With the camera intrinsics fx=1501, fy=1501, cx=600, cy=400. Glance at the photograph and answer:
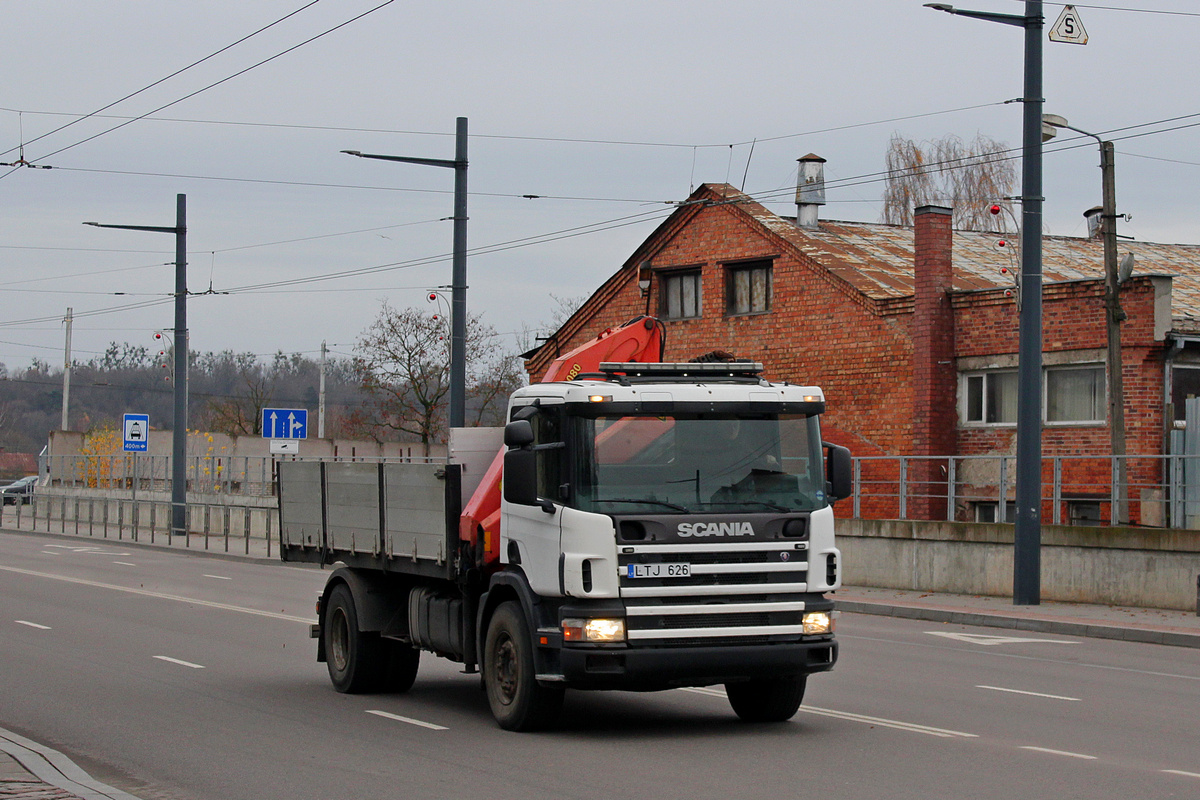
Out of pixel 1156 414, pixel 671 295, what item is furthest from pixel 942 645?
pixel 671 295

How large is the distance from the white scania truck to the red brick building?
17.8 m

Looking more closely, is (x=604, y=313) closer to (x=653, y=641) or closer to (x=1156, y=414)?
(x=1156, y=414)

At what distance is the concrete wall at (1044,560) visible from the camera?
2091 cm

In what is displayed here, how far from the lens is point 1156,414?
2688 cm

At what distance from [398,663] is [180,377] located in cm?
2889

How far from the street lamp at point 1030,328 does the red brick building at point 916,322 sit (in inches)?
239

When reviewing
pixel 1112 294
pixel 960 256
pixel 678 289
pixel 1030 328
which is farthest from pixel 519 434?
pixel 678 289

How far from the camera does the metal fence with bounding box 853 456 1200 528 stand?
22953 millimetres

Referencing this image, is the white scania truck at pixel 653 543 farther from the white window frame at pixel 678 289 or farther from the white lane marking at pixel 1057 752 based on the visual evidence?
the white window frame at pixel 678 289

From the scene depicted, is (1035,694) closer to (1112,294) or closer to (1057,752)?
(1057,752)

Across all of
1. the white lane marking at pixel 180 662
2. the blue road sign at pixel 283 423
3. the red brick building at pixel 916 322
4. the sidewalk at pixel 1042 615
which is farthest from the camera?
the blue road sign at pixel 283 423

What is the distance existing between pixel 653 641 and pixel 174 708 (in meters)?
4.30

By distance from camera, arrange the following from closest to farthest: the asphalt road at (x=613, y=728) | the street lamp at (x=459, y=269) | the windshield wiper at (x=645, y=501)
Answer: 1. the asphalt road at (x=613, y=728)
2. the windshield wiper at (x=645, y=501)
3. the street lamp at (x=459, y=269)

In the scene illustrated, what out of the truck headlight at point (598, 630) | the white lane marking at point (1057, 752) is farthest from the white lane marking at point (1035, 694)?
the truck headlight at point (598, 630)
